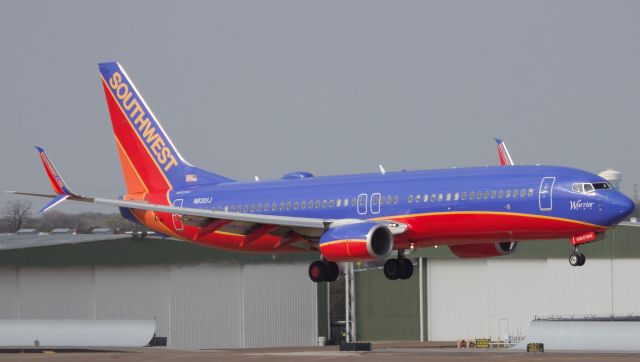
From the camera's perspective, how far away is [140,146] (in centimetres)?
7469

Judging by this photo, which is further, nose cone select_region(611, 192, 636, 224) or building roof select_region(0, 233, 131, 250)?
building roof select_region(0, 233, 131, 250)

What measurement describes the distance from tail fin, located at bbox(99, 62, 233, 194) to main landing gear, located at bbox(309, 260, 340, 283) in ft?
28.2

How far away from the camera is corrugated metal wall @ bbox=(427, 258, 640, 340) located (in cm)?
9438

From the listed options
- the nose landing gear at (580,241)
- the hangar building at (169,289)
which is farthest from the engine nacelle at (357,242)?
the hangar building at (169,289)

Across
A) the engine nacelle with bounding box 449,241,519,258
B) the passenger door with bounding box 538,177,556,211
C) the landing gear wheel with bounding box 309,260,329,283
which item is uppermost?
the passenger door with bounding box 538,177,556,211

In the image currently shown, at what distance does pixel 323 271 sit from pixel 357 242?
6.76 m

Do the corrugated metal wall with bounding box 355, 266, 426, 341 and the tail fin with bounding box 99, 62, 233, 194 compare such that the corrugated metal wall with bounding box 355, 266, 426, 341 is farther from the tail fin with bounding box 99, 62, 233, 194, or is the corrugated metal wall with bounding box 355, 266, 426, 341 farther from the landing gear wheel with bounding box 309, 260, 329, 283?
the landing gear wheel with bounding box 309, 260, 329, 283

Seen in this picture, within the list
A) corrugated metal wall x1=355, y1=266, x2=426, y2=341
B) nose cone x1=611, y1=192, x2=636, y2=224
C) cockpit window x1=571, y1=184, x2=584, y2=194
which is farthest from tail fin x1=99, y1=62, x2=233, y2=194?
corrugated metal wall x1=355, y1=266, x2=426, y2=341

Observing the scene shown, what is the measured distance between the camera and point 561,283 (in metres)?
95.7

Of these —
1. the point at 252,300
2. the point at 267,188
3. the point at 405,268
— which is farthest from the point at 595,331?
the point at 252,300

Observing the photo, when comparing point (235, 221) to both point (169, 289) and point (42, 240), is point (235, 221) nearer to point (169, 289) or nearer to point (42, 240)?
point (169, 289)

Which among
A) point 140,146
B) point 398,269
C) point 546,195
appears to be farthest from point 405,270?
point 140,146

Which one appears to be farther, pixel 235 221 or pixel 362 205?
pixel 235 221

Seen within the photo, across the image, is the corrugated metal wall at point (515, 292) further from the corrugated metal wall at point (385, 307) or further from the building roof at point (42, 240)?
the building roof at point (42, 240)
